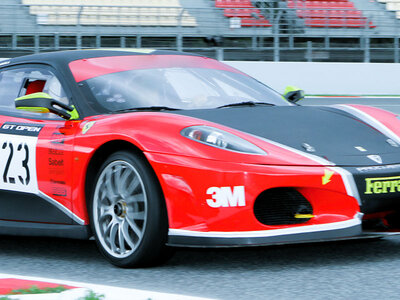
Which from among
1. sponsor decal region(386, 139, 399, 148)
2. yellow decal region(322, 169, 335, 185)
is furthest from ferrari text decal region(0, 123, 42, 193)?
sponsor decal region(386, 139, 399, 148)

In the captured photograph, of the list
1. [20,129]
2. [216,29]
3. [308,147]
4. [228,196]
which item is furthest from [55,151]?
[216,29]

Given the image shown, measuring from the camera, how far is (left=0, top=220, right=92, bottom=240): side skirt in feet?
14.8

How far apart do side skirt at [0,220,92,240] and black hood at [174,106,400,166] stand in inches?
34.2

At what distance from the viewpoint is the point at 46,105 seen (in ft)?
15.4

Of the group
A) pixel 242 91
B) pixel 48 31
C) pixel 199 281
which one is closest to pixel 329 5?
pixel 48 31

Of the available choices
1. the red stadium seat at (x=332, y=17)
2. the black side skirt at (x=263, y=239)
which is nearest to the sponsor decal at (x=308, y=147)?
the black side skirt at (x=263, y=239)

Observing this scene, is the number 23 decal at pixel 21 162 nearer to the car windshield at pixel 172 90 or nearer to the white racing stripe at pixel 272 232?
the car windshield at pixel 172 90

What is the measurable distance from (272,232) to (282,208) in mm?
147

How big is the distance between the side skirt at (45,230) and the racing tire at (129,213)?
0.13m

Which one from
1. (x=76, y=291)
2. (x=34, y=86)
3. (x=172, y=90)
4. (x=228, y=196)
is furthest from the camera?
(x=34, y=86)

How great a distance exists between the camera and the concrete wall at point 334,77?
21.2 metres

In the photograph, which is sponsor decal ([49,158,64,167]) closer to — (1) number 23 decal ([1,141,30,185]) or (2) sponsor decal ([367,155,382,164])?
(1) number 23 decal ([1,141,30,185])

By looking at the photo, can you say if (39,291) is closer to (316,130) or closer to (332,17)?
(316,130)

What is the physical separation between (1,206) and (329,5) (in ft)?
63.6
